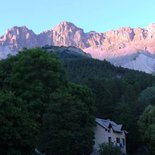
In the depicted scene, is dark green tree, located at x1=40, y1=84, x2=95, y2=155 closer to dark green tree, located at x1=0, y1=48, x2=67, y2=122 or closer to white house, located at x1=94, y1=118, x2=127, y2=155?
dark green tree, located at x1=0, y1=48, x2=67, y2=122

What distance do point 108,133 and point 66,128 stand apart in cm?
1736

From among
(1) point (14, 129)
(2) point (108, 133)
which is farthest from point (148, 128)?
(1) point (14, 129)

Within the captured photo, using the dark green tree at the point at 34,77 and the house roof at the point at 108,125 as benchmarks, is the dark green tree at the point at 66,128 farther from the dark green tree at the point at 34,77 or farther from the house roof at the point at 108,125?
the house roof at the point at 108,125

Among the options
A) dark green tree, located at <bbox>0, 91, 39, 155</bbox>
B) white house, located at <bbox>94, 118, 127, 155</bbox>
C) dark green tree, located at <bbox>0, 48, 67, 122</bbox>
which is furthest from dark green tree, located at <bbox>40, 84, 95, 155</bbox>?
white house, located at <bbox>94, 118, 127, 155</bbox>

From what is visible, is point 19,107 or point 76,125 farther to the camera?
point 76,125

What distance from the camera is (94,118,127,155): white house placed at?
2657 inches

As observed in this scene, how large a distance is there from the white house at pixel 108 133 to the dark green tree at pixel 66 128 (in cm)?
1327

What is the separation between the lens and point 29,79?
55.9 metres

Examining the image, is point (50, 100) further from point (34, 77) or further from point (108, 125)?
point (108, 125)

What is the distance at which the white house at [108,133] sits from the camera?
221ft

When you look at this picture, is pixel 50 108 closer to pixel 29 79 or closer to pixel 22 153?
pixel 29 79

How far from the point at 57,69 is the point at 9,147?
24012 millimetres

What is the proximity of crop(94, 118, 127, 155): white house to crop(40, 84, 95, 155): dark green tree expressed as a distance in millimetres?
13272

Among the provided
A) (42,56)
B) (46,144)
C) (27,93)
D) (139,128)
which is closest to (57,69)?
(42,56)
